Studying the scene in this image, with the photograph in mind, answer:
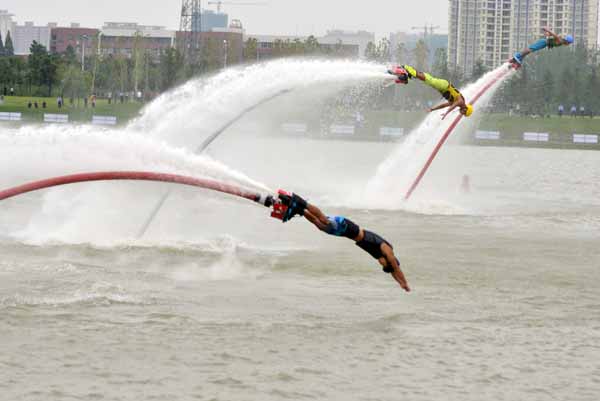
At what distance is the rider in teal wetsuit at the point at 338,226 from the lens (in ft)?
56.4

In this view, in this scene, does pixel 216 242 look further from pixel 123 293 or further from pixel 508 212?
pixel 508 212

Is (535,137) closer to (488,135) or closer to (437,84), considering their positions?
(488,135)

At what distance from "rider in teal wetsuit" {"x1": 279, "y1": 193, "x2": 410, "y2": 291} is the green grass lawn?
316ft

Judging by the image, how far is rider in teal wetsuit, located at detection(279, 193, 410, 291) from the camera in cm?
1719

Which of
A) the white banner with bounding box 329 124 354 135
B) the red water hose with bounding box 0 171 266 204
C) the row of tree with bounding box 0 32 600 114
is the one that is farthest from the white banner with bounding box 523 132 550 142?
the red water hose with bounding box 0 171 266 204

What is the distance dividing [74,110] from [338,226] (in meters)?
114

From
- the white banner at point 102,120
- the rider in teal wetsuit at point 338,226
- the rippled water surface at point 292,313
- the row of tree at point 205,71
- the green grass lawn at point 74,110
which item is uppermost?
the row of tree at point 205,71

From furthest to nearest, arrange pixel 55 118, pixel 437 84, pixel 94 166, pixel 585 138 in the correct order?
pixel 585 138
pixel 55 118
pixel 437 84
pixel 94 166

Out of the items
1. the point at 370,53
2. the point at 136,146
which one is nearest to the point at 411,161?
the point at 136,146

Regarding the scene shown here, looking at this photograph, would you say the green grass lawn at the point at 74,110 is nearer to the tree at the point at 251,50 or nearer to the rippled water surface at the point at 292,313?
the tree at the point at 251,50

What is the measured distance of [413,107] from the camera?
144 meters

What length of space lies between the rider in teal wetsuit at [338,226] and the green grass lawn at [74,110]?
96.4 m

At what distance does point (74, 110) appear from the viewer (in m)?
128

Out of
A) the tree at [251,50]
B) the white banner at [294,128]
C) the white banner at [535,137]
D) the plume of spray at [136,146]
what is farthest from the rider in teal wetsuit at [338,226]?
the tree at [251,50]
